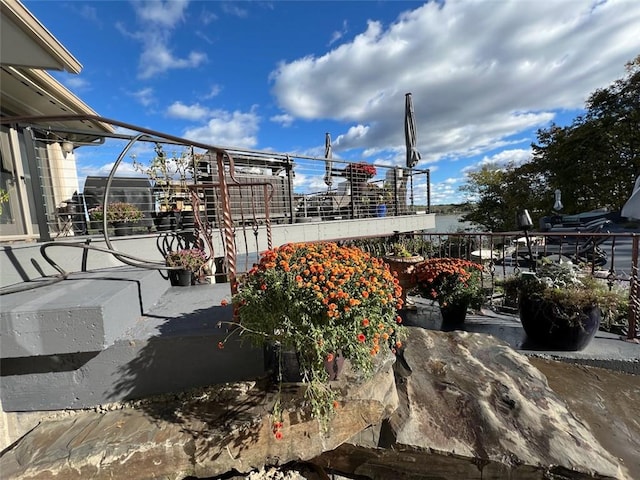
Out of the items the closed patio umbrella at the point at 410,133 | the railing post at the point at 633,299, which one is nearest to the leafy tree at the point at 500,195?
the closed patio umbrella at the point at 410,133

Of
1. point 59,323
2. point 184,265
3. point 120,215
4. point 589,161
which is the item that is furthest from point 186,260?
point 589,161

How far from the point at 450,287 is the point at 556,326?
1.00m

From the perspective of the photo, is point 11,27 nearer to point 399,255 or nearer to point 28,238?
point 28,238

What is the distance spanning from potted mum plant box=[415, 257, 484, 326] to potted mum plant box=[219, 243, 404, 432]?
197 cm

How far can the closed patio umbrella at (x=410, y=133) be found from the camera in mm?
7979

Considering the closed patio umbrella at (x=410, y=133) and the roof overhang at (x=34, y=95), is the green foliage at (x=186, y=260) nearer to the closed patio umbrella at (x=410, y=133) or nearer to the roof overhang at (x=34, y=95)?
the roof overhang at (x=34, y=95)

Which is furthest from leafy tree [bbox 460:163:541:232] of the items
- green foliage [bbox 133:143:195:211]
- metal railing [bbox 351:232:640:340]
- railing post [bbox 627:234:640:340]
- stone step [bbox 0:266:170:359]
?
stone step [bbox 0:266:170:359]

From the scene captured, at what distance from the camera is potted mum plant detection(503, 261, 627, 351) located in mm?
2535

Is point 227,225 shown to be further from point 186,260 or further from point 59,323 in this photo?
point 186,260

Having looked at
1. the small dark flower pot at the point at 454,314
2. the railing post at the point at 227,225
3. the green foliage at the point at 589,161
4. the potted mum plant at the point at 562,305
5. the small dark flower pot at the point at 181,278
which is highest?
the green foliage at the point at 589,161

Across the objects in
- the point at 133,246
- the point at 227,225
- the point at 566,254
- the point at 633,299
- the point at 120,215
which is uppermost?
the point at 120,215

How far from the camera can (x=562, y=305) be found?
8.43 ft

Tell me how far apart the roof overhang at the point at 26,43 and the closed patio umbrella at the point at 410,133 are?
7253mm

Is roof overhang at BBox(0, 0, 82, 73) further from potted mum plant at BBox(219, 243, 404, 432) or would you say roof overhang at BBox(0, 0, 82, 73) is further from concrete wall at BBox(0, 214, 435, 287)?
potted mum plant at BBox(219, 243, 404, 432)
